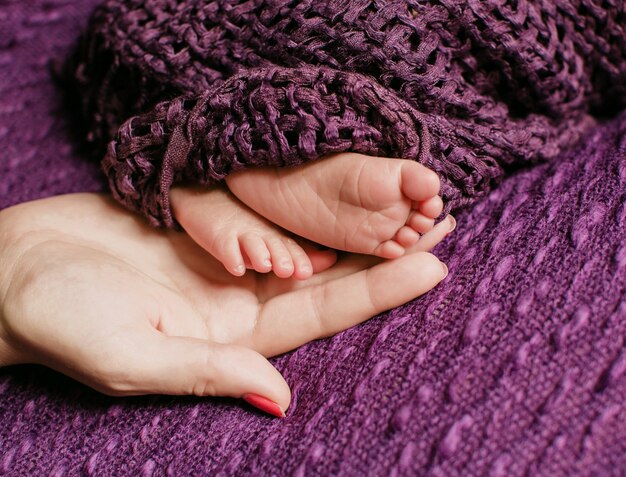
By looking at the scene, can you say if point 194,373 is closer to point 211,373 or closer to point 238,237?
point 211,373

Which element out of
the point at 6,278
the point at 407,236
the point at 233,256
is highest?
the point at 407,236

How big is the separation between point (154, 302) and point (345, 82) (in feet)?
1.12

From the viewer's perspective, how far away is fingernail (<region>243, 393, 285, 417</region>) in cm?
70

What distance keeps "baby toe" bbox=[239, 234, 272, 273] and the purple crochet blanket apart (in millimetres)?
118

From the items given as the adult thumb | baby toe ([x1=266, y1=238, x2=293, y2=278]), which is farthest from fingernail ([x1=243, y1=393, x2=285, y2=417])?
baby toe ([x1=266, y1=238, x2=293, y2=278])

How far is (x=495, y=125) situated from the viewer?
0.81 m

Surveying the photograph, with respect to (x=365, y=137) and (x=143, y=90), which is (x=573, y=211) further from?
(x=143, y=90)

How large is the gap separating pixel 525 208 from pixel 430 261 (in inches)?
6.3

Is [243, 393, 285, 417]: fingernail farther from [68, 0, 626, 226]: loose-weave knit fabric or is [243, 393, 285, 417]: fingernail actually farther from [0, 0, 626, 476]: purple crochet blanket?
[68, 0, 626, 226]: loose-weave knit fabric

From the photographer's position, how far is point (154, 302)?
76 centimetres

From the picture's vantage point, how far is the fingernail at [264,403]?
698mm

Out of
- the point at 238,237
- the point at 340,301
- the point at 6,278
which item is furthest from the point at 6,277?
the point at 340,301

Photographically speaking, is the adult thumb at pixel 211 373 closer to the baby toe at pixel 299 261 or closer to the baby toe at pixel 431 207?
the baby toe at pixel 299 261

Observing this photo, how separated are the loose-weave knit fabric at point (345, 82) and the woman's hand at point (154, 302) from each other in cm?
7
